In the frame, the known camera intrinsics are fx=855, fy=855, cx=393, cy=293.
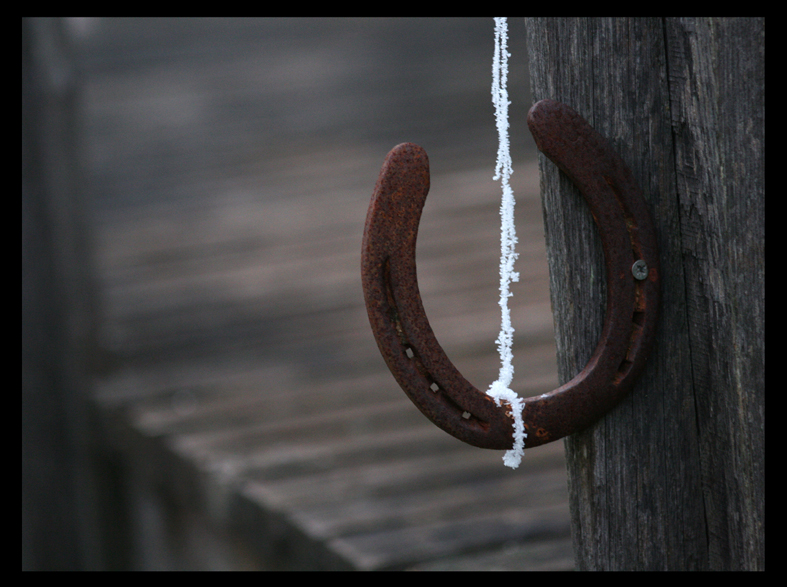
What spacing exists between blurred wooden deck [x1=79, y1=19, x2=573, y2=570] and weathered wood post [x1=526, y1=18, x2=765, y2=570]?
2.89 feet

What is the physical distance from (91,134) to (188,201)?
117cm

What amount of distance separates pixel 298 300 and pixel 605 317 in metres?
2.40

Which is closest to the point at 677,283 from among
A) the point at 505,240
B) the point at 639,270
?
the point at 639,270

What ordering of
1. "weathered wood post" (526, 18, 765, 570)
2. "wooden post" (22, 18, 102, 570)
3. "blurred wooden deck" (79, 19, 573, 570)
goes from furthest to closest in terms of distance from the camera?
"wooden post" (22, 18, 102, 570)
"blurred wooden deck" (79, 19, 573, 570)
"weathered wood post" (526, 18, 765, 570)

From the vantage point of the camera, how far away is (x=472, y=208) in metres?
3.59

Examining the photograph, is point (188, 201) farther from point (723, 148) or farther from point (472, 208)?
point (723, 148)

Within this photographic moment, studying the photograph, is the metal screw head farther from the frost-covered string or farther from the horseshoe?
the frost-covered string

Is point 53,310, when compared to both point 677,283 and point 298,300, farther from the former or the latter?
point 677,283

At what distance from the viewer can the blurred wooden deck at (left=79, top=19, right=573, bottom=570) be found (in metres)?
1.97

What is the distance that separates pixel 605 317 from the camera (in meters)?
0.83

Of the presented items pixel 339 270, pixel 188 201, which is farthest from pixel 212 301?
pixel 188 201

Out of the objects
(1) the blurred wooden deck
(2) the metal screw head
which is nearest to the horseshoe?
(2) the metal screw head

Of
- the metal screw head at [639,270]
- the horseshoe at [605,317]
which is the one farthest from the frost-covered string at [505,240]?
the metal screw head at [639,270]

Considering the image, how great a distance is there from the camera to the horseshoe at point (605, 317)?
0.77 m
